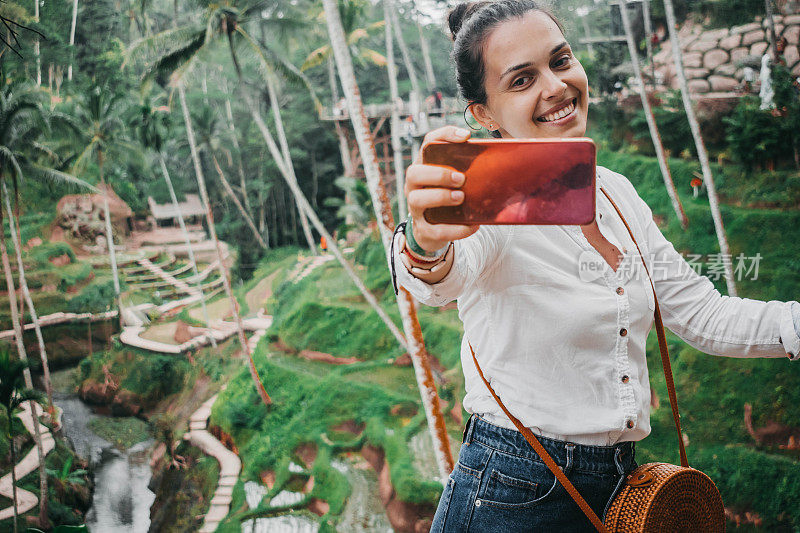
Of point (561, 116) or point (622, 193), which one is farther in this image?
point (622, 193)

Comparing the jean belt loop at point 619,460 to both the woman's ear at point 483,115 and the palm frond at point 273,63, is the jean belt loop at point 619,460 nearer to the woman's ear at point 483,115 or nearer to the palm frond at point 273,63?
the woman's ear at point 483,115

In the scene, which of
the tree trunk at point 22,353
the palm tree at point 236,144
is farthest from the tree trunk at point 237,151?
the tree trunk at point 22,353

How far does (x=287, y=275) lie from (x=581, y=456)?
11.8 meters

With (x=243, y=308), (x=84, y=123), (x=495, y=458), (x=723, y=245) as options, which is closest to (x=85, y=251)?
(x=84, y=123)

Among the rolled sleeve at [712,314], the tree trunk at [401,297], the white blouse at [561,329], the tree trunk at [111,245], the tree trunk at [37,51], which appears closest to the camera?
the white blouse at [561,329]

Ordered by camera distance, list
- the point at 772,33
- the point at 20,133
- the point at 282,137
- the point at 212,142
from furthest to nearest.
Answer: the point at 212,142 < the point at 282,137 < the point at 20,133 < the point at 772,33

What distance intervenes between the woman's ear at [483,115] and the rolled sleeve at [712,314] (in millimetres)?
323

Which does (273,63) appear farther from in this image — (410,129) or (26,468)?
(26,468)

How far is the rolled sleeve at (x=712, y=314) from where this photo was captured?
0.91 m

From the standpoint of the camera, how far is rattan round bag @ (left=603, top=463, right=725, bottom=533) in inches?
33.2

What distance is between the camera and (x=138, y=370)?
30.0 feet

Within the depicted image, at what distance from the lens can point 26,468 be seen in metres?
6.45

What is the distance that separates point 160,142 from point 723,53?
8978 millimetres

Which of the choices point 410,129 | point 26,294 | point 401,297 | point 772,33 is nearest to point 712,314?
point 401,297
